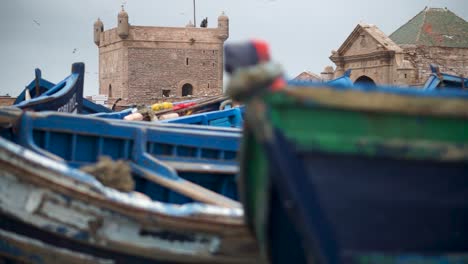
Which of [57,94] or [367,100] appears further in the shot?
[57,94]

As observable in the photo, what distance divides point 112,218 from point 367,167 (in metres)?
1.99

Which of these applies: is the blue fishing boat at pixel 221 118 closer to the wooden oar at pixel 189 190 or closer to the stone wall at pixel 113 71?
the wooden oar at pixel 189 190

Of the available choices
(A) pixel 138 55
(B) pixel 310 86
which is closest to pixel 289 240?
(B) pixel 310 86

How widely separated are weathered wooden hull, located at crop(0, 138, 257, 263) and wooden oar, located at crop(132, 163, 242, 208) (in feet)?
2.35

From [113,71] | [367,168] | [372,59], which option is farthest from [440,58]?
[113,71]

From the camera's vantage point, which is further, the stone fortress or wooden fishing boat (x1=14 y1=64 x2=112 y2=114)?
the stone fortress

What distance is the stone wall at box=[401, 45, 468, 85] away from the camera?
30047 millimetres

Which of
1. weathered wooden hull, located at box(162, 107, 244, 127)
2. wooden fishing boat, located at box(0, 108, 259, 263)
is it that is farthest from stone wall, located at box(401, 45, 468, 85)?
wooden fishing boat, located at box(0, 108, 259, 263)

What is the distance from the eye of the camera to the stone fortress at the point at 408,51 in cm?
3003

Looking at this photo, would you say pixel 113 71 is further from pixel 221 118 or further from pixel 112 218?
pixel 112 218

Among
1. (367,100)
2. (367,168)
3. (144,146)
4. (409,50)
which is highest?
(409,50)

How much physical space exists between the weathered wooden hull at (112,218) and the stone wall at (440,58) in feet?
83.0

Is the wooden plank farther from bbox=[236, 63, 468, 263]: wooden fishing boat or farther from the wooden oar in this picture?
the wooden oar

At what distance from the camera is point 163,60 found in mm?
57812
